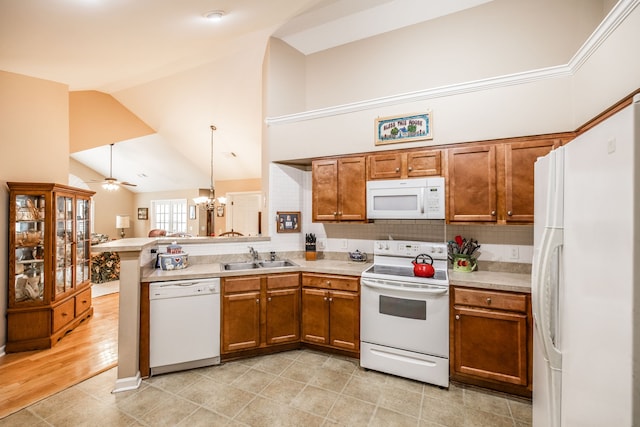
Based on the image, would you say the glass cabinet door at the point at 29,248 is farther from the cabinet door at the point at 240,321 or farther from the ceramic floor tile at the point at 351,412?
the ceramic floor tile at the point at 351,412

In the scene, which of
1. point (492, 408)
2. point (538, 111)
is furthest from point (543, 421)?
point (538, 111)

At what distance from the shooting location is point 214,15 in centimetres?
266

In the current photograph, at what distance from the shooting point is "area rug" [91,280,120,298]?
5.27 meters

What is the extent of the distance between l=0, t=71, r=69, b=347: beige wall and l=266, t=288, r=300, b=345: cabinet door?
280 centimetres

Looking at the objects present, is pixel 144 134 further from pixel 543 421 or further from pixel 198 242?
pixel 543 421

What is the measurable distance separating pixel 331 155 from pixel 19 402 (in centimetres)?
340

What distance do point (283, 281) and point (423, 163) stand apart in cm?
183

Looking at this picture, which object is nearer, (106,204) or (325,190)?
(325,190)

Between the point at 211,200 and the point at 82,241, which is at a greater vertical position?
the point at 211,200

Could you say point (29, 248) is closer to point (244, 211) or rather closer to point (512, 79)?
point (512, 79)

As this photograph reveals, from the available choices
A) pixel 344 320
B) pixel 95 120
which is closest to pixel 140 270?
pixel 344 320

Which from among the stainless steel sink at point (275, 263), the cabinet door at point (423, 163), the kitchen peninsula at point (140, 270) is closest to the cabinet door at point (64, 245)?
the kitchen peninsula at point (140, 270)

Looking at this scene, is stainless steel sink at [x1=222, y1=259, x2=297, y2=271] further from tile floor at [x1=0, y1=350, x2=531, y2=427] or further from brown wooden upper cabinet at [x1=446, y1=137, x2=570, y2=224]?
brown wooden upper cabinet at [x1=446, y1=137, x2=570, y2=224]

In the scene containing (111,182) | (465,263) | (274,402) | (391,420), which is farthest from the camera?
(111,182)
